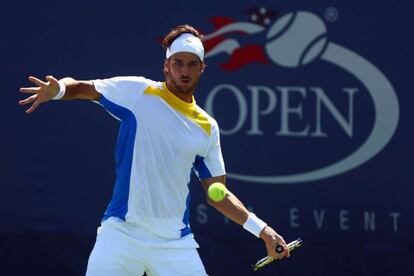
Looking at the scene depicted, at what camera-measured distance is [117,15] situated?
8.23m

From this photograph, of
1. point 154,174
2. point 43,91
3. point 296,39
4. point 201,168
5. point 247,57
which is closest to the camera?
point 43,91

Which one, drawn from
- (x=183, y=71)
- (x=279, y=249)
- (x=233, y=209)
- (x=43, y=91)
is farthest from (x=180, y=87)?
(x=279, y=249)

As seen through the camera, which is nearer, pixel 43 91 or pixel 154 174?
pixel 43 91

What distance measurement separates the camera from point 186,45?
6.14 m

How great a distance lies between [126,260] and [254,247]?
229 centimetres

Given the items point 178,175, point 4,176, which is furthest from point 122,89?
point 4,176

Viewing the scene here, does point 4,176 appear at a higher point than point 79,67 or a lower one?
lower

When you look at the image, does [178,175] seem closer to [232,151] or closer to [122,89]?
Result: [122,89]

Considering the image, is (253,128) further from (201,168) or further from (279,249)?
(279,249)

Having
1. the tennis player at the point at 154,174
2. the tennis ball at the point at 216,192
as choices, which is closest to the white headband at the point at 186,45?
the tennis player at the point at 154,174

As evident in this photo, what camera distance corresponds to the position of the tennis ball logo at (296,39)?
25.8 feet

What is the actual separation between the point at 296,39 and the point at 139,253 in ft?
7.98

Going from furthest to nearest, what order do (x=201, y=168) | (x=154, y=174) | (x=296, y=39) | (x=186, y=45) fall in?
1. (x=296, y=39)
2. (x=201, y=168)
3. (x=186, y=45)
4. (x=154, y=174)

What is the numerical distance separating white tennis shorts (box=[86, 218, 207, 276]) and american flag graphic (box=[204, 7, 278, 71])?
7.36 feet
